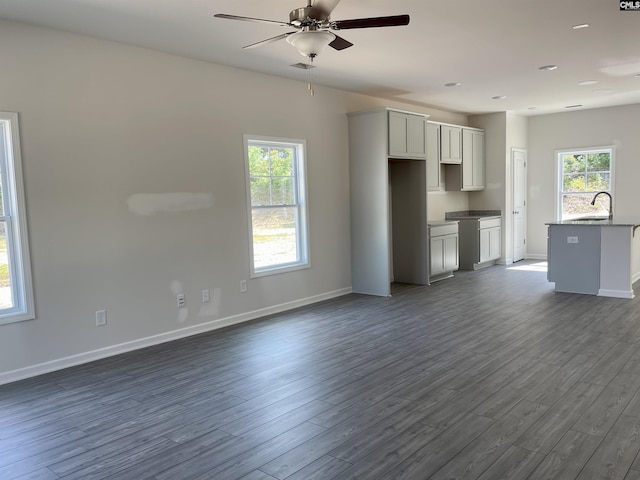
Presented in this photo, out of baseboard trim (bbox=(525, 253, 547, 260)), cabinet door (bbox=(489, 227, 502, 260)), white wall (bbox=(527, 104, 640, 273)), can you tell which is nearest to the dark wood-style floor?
cabinet door (bbox=(489, 227, 502, 260))

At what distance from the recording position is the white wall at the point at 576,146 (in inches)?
336

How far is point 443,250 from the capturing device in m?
7.61

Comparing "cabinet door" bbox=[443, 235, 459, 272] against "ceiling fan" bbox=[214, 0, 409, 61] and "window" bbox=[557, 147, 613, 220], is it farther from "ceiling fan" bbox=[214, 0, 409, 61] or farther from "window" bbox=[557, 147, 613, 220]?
"ceiling fan" bbox=[214, 0, 409, 61]

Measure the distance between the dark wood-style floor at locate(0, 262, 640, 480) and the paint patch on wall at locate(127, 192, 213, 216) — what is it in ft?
4.28

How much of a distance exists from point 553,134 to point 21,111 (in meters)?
8.97

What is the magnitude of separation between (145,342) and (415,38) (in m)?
3.78

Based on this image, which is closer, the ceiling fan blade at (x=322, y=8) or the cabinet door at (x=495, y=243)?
the ceiling fan blade at (x=322, y=8)

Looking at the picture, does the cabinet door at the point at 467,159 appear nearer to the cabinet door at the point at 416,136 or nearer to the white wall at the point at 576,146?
the white wall at the point at 576,146

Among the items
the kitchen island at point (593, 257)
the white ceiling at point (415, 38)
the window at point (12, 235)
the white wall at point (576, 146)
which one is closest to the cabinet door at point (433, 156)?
the white ceiling at point (415, 38)

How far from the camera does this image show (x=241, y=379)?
366 centimetres

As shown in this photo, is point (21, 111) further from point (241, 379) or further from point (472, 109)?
point (472, 109)

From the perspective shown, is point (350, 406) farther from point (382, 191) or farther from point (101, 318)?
point (382, 191)

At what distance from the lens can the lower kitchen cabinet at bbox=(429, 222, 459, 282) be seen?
7305 mm

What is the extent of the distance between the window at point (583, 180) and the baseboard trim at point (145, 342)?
5825 millimetres
